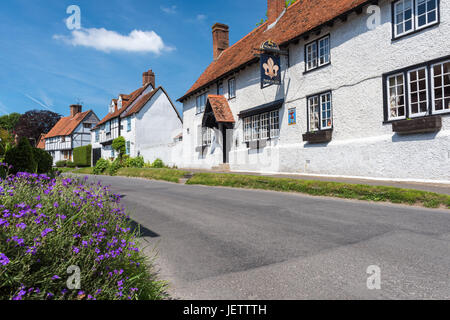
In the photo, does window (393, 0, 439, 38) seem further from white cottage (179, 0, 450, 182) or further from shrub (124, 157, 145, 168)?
shrub (124, 157, 145, 168)

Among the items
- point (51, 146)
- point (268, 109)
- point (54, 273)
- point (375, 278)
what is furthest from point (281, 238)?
point (51, 146)

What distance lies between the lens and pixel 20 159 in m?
8.20

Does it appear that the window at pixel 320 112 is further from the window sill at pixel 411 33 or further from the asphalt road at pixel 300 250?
the asphalt road at pixel 300 250

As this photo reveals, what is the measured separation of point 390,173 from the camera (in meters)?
12.1

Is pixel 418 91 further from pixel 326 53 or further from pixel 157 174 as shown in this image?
pixel 157 174

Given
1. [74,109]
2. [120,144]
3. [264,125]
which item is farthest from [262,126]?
[74,109]

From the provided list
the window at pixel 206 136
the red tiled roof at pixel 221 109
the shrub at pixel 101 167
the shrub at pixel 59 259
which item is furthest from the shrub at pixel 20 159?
the shrub at pixel 101 167

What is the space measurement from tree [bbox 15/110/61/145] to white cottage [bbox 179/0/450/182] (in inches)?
2373

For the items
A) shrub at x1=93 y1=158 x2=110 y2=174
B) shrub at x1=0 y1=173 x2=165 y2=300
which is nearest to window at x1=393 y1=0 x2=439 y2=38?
shrub at x1=0 y1=173 x2=165 y2=300

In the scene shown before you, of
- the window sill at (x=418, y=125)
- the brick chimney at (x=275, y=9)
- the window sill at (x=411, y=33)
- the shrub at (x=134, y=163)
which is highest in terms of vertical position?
the brick chimney at (x=275, y=9)

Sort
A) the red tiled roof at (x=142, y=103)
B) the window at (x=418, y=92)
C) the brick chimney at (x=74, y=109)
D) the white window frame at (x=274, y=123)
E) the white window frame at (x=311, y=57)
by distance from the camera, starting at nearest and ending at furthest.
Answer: the window at (x=418, y=92) → the white window frame at (x=311, y=57) → the white window frame at (x=274, y=123) → the red tiled roof at (x=142, y=103) → the brick chimney at (x=74, y=109)

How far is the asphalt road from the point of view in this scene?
3.38 m

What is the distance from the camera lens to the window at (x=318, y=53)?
15.1 m

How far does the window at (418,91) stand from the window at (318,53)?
365cm
